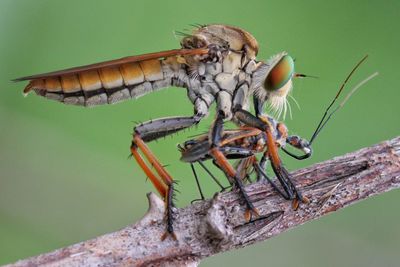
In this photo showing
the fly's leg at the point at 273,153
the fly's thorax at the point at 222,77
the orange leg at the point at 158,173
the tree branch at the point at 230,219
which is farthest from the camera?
the fly's thorax at the point at 222,77

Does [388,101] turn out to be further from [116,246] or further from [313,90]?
[116,246]

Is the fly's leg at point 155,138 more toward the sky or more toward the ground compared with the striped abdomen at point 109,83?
more toward the ground

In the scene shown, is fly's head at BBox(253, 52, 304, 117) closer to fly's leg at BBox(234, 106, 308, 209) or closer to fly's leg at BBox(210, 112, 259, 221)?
fly's leg at BBox(234, 106, 308, 209)

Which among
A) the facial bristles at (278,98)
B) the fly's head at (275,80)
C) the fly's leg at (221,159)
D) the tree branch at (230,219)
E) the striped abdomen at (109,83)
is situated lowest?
the tree branch at (230,219)

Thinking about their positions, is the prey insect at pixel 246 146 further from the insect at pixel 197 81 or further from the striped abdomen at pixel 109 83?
the striped abdomen at pixel 109 83

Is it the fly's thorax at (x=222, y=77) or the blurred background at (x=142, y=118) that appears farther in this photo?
the blurred background at (x=142, y=118)

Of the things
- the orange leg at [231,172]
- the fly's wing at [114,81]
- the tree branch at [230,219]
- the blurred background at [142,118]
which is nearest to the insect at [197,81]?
the fly's wing at [114,81]

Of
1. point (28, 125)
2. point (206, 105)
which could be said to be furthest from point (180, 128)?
point (28, 125)
